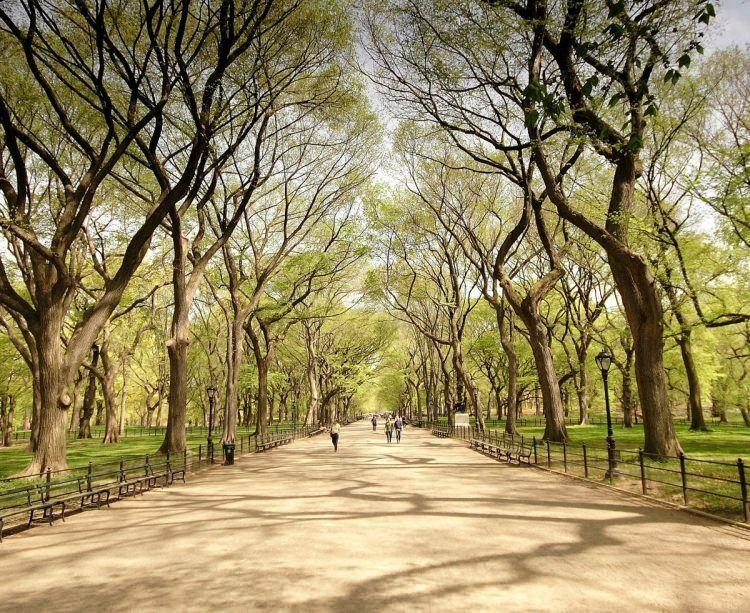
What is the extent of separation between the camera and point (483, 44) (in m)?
13.0

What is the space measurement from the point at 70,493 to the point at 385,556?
7.70 meters

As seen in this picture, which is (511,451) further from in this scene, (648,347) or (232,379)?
(232,379)

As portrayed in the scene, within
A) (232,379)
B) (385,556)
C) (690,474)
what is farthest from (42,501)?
(232,379)

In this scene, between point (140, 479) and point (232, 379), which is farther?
point (232, 379)

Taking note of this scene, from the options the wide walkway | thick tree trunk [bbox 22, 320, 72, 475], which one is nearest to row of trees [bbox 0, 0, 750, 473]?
thick tree trunk [bbox 22, 320, 72, 475]

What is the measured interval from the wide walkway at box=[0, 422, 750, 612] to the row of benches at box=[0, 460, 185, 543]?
60cm

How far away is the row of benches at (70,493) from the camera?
371 inches

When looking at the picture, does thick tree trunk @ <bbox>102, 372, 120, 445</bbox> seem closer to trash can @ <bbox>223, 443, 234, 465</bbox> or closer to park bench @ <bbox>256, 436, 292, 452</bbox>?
park bench @ <bbox>256, 436, 292, 452</bbox>

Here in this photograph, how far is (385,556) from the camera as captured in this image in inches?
255

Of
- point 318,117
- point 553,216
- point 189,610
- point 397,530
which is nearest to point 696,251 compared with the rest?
point 553,216

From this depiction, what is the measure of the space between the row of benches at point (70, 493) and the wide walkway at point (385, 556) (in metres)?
0.60

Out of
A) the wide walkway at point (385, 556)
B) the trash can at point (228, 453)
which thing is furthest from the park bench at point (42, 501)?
the trash can at point (228, 453)

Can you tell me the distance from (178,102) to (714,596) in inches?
712

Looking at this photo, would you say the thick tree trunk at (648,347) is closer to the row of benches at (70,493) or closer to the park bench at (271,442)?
the row of benches at (70,493)
